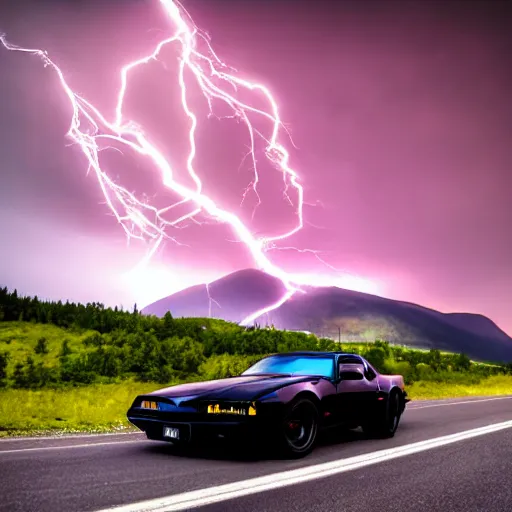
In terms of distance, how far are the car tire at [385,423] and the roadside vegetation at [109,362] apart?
4.69 metres

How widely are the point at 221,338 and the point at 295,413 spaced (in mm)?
47349

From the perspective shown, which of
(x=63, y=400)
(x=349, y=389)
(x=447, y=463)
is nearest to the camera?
(x=447, y=463)

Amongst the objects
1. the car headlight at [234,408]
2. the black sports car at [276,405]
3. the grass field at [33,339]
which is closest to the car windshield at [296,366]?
the black sports car at [276,405]

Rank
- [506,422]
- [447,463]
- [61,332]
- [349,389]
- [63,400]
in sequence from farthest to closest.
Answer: [61,332], [63,400], [506,422], [349,389], [447,463]

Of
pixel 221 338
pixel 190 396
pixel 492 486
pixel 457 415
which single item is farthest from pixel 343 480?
pixel 221 338

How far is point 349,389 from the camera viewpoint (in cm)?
815

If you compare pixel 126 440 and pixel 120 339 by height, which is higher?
pixel 120 339

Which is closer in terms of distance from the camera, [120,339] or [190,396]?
[190,396]

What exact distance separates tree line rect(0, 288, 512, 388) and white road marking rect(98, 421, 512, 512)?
73.9 feet

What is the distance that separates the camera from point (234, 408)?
661 centimetres

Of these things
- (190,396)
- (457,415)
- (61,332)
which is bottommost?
(457,415)

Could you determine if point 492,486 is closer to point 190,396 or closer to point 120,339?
point 190,396

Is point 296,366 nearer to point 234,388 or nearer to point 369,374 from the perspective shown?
point 369,374

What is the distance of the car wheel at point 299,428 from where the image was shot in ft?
22.1
